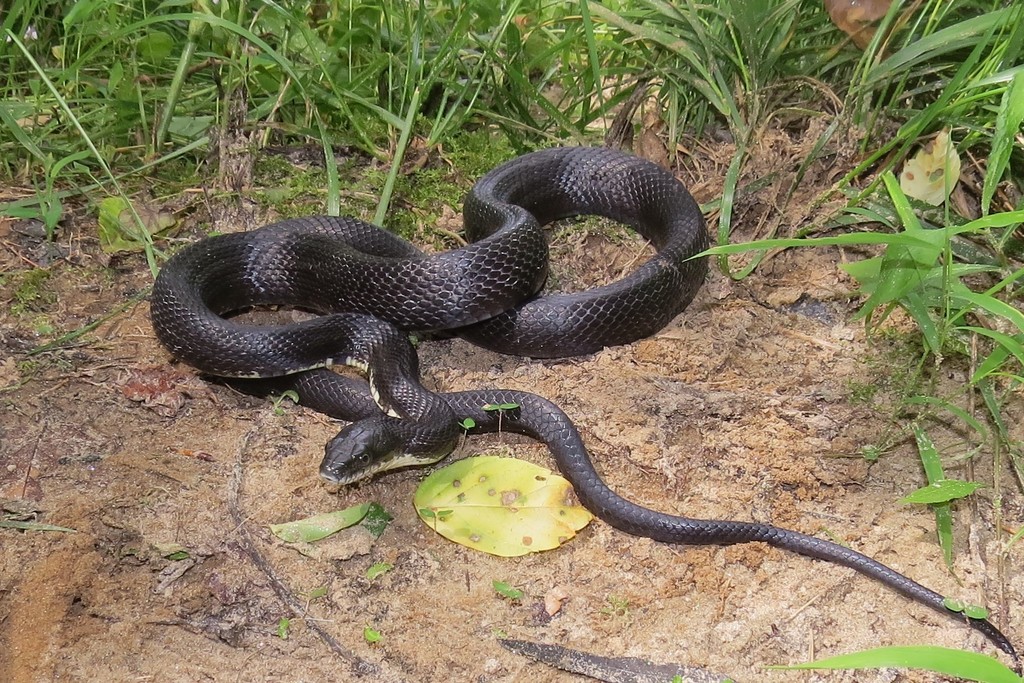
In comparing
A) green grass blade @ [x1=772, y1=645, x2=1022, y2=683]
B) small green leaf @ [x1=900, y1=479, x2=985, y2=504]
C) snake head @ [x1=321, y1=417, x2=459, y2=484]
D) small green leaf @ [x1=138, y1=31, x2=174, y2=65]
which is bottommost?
Answer: snake head @ [x1=321, y1=417, x2=459, y2=484]

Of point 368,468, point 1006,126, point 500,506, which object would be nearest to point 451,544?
point 500,506

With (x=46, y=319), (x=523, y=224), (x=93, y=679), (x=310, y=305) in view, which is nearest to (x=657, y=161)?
Result: (x=523, y=224)

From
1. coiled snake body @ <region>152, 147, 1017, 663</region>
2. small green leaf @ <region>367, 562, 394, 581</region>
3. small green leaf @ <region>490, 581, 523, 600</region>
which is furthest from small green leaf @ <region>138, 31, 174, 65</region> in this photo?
small green leaf @ <region>490, 581, 523, 600</region>

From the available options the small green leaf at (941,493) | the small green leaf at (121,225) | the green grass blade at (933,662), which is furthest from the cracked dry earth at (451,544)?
the green grass blade at (933,662)

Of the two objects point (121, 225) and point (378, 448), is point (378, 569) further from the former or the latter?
point (121, 225)

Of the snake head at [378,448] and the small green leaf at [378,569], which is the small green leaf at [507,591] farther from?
the snake head at [378,448]

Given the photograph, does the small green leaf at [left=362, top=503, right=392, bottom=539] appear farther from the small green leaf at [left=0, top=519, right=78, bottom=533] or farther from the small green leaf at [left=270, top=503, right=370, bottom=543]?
the small green leaf at [left=0, top=519, right=78, bottom=533]

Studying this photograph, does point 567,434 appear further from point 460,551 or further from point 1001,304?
point 1001,304
